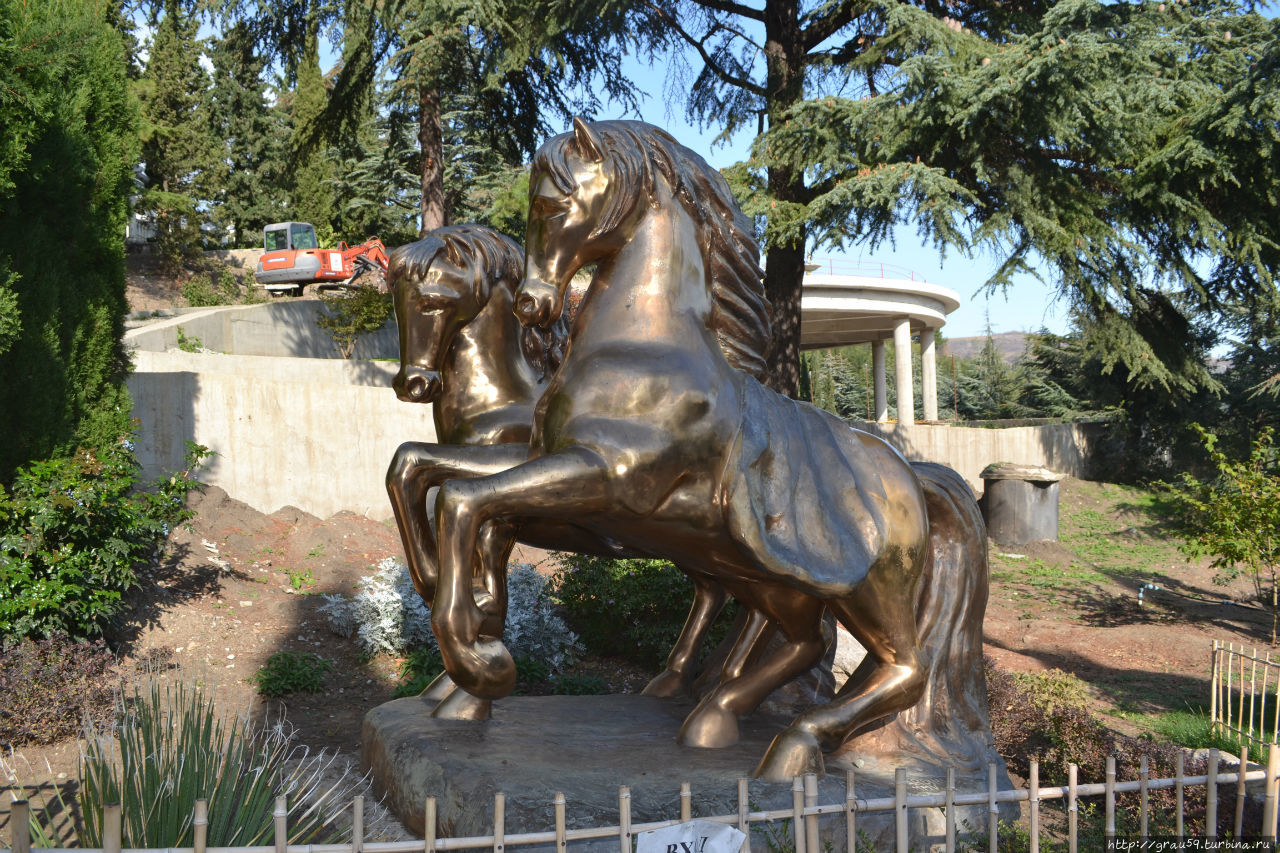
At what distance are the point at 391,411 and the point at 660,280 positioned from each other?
965 cm

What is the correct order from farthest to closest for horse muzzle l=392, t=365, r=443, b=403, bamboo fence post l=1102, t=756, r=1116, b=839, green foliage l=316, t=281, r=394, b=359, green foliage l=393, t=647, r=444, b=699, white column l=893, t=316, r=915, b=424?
white column l=893, t=316, r=915, b=424, green foliage l=316, t=281, r=394, b=359, green foliage l=393, t=647, r=444, b=699, horse muzzle l=392, t=365, r=443, b=403, bamboo fence post l=1102, t=756, r=1116, b=839

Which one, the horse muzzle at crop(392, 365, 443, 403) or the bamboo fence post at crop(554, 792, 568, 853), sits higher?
the horse muzzle at crop(392, 365, 443, 403)

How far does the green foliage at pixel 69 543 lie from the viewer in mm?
6531

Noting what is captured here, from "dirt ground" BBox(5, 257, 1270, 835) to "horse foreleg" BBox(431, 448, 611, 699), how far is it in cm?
237

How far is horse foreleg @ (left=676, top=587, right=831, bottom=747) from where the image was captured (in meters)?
3.43

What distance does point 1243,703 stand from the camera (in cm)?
704

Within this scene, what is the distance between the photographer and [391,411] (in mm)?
12344

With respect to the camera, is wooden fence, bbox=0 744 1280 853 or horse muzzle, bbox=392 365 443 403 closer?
wooden fence, bbox=0 744 1280 853

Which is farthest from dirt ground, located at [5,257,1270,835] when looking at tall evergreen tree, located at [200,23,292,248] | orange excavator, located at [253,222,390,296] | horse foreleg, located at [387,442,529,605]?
tall evergreen tree, located at [200,23,292,248]

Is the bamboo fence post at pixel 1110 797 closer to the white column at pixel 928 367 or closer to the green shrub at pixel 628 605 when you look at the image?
the green shrub at pixel 628 605

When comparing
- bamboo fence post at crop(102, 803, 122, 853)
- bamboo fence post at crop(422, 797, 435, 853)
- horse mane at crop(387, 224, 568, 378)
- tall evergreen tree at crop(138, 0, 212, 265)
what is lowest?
bamboo fence post at crop(422, 797, 435, 853)

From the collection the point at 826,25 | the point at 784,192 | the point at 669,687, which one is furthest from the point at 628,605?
the point at 826,25

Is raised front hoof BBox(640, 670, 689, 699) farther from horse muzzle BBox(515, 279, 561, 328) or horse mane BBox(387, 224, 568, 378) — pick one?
horse muzzle BBox(515, 279, 561, 328)

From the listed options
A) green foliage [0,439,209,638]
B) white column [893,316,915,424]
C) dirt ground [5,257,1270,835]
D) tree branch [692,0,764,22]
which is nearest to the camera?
green foliage [0,439,209,638]
